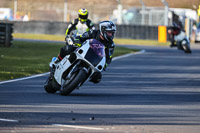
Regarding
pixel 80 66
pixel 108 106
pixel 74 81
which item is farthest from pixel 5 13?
pixel 108 106

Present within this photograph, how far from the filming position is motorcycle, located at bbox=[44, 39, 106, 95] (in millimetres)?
11477

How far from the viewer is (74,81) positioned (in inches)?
450

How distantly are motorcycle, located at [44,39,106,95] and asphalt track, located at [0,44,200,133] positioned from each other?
0.93ft

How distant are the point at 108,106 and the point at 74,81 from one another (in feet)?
3.62

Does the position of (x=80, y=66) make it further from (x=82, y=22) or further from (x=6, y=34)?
(x=6, y=34)

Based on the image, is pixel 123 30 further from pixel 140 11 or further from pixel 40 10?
pixel 40 10

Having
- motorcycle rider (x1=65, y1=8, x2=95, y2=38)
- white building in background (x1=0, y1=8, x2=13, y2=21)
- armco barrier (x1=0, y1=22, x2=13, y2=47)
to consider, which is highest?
motorcycle rider (x1=65, y1=8, x2=95, y2=38)

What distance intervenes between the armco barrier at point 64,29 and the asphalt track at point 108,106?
29.1 metres

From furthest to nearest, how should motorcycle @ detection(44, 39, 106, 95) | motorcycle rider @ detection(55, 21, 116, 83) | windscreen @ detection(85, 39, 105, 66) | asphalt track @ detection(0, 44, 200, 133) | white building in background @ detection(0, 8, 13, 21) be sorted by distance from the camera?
1. white building in background @ detection(0, 8, 13, 21)
2. motorcycle rider @ detection(55, 21, 116, 83)
3. windscreen @ detection(85, 39, 105, 66)
4. motorcycle @ detection(44, 39, 106, 95)
5. asphalt track @ detection(0, 44, 200, 133)

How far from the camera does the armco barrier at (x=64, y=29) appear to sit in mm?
46438

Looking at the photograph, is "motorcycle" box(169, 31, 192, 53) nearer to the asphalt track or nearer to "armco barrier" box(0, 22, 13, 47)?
"armco barrier" box(0, 22, 13, 47)

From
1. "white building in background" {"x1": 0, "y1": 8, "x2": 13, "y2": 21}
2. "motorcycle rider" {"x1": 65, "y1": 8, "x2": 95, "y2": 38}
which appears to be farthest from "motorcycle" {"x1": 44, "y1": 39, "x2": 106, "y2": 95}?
"white building in background" {"x1": 0, "y1": 8, "x2": 13, "y2": 21}

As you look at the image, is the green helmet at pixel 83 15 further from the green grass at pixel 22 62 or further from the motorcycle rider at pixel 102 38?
the motorcycle rider at pixel 102 38

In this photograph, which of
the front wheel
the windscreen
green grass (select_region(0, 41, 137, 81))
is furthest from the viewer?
green grass (select_region(0, 41, 137, 81))
